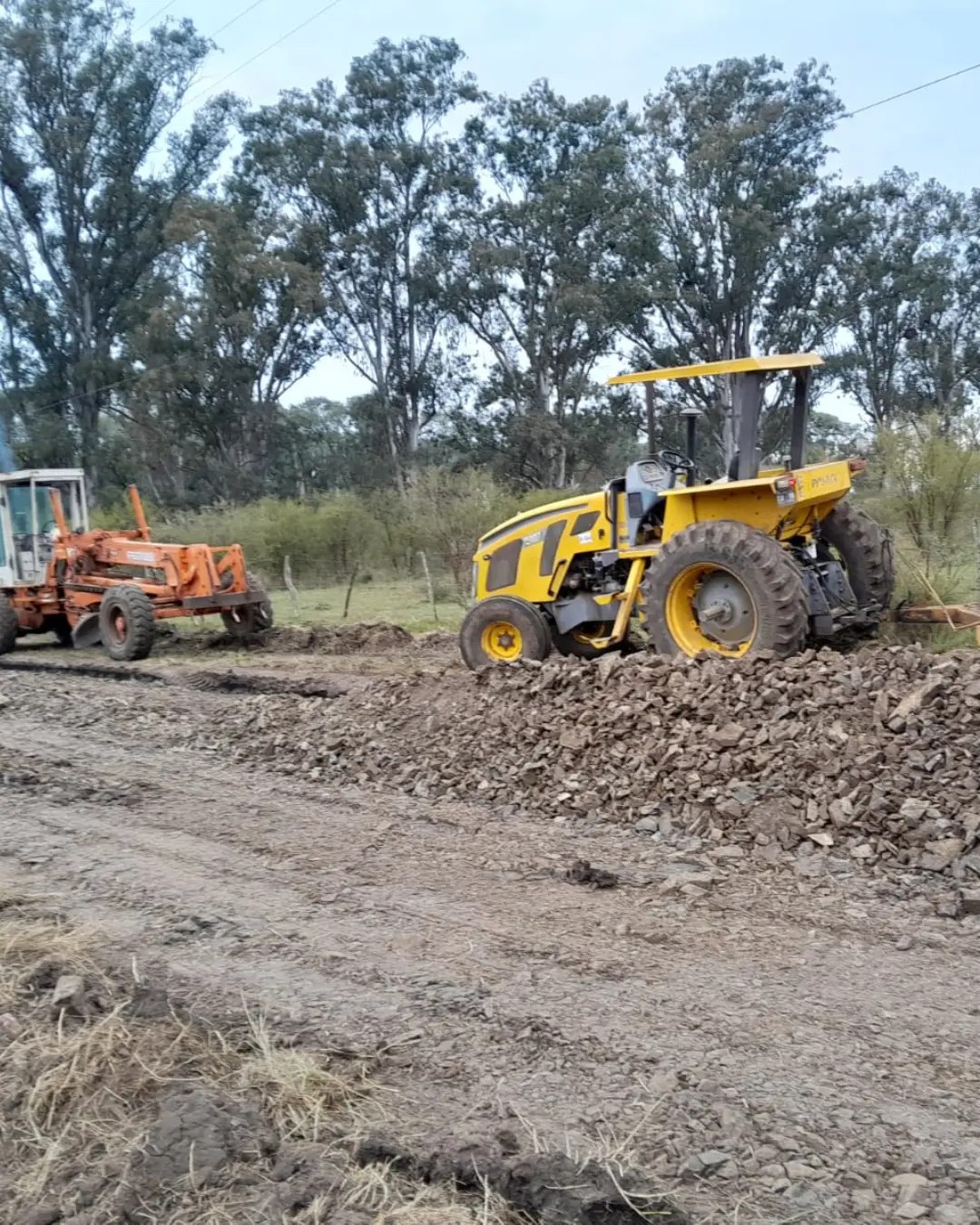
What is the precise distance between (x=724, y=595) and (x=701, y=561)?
332 mm

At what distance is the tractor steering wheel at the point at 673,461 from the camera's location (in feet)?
30.6

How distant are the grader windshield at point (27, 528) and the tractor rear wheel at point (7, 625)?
421 millimetres

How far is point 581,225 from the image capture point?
35719 mm

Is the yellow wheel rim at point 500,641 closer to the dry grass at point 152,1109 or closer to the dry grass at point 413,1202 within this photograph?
the dry grass at point 152,1109

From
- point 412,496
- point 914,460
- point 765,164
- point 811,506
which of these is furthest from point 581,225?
point 811,506

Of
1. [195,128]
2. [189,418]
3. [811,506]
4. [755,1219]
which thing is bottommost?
[755,1219]

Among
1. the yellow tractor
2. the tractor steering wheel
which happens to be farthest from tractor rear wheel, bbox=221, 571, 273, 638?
the tractor steering wheel

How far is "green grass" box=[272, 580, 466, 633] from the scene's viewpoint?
17.4 m

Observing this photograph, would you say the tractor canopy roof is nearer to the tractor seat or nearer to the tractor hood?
the tractor seat

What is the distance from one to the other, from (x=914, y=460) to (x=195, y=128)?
31.5 metres

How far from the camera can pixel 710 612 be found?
8258 mm

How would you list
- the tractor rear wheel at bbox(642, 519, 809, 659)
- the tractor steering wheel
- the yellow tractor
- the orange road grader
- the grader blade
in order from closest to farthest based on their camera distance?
the tractor rear wheel at bbox(642, 519, 809, 659) < the yellow tractor < the grader blade < the tractor steering wheel < the orange road grader

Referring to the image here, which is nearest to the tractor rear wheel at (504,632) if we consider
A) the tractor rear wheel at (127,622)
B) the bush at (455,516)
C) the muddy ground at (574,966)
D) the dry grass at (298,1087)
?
the muddy ground at (574,966)

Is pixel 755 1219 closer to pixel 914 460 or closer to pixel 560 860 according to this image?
pixel 560 860
